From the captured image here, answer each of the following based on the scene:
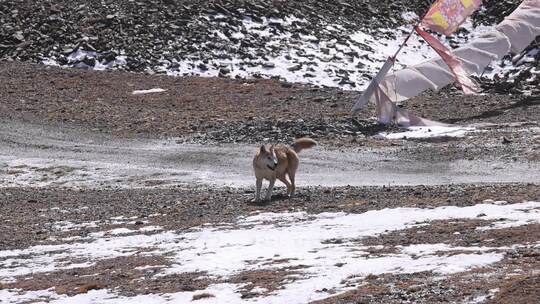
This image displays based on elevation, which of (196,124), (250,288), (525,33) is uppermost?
(525,33)

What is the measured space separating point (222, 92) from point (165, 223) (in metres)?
16.2

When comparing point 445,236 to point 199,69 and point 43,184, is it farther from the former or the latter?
point 199,69

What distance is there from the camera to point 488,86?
33.4m

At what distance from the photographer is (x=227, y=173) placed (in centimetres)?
2339

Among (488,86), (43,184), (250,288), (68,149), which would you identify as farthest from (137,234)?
(488,86)

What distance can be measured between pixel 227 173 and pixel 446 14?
8.50 metres

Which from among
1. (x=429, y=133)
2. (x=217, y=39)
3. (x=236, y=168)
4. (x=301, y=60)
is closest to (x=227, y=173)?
(x=236, y=168)

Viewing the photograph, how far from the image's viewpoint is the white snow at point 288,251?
→ 11.6m

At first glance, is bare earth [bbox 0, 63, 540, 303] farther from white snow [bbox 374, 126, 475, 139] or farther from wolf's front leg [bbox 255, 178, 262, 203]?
white snow [bbox 374, 126, 475, 139]

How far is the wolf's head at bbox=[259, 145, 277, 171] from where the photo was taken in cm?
1825

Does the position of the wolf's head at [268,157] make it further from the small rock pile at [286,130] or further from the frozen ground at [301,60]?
the frozen ground at [301,60]

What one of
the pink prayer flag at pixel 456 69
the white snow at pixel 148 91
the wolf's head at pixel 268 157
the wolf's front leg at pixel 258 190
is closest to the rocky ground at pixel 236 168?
the white snow at pixel 148 91

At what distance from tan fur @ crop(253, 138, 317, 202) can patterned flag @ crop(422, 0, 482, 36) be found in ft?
31.8

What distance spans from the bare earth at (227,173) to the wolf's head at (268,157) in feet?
2.44
